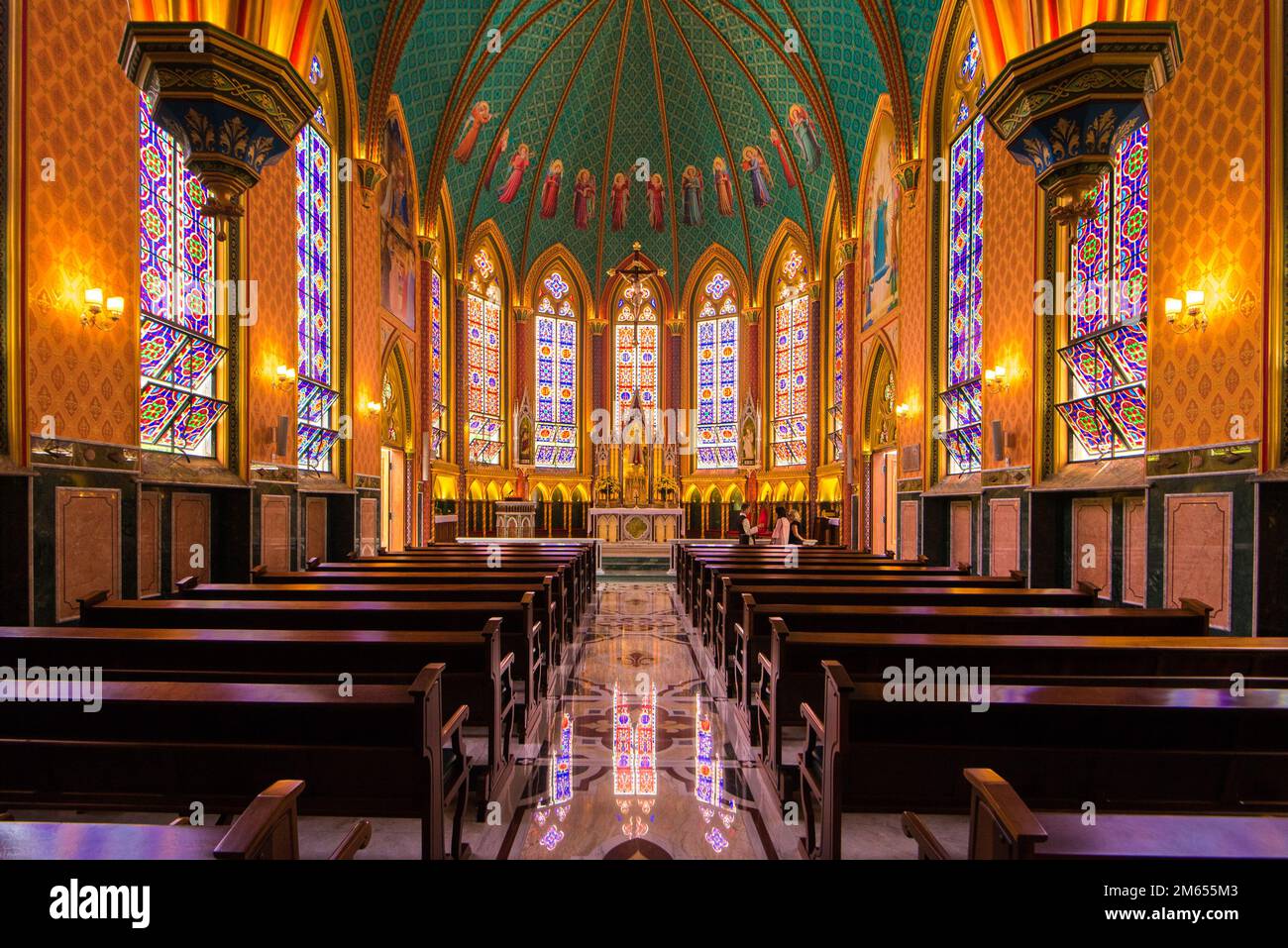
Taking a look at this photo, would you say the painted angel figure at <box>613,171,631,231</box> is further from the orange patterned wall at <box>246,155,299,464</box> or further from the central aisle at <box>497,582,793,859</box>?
the central aisle at <box>497,582,793,859</box>

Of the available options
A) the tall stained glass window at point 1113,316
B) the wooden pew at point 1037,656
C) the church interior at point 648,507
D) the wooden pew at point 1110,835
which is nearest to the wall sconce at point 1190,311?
the church interior at point 648,507

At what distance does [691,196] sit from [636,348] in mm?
5906

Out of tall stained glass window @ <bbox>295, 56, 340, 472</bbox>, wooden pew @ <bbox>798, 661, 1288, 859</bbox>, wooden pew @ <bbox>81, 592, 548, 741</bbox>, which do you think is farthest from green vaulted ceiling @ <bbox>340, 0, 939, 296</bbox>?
wooden pew @ <bbox>798, 661, 1288, 859</bbox>

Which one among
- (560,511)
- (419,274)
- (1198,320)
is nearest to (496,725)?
(1198,320)

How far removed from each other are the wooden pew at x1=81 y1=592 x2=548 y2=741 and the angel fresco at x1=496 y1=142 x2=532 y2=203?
20782 millimetres

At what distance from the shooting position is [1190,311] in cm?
734

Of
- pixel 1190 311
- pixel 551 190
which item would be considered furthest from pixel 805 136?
pixel 1190 311

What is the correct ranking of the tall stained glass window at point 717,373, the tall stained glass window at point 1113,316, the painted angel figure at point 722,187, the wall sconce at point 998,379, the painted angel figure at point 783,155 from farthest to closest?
the tall stained glass window at point 717,373
the painted angel figure at point 722,187
the painted angel figure at point 783,155
the wall sconce at point 998,379
the tall stained glass window at point 1113,316

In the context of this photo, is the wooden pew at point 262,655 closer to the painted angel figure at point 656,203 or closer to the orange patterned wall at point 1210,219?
the orange patterned wall at point 1210,219

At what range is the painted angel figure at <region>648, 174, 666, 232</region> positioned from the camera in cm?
2556

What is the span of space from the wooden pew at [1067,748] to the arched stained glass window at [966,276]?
10623 mm

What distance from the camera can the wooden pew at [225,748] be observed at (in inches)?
109

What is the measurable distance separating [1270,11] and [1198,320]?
284cm

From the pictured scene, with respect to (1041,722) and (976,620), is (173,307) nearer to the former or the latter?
(976,620)
